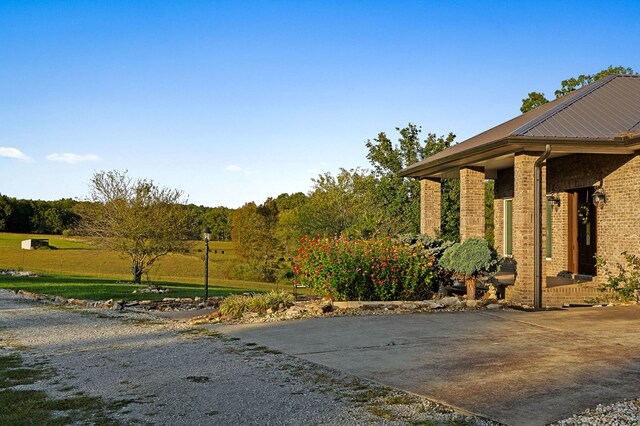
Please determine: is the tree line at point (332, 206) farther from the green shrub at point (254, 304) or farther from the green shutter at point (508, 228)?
the green shrub at point (254, 304)

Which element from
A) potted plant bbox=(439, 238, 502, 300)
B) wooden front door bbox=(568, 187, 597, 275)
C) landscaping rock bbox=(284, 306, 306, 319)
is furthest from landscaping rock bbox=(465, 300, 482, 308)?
wooden front door bbox=(568, 187, 597, 275)

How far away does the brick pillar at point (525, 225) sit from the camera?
12076 mm

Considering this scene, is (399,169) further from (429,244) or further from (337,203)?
(429,244)

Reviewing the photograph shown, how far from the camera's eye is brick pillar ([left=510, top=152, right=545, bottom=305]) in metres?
12.1

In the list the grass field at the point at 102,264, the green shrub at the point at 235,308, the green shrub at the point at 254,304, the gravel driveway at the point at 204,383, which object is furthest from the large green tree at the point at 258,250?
the gravel driveway at the point at 204,383

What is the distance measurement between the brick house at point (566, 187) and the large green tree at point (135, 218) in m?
11.1

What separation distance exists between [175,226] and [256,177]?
22.7ft

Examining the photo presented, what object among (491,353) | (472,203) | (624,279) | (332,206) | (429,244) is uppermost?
(332,206)

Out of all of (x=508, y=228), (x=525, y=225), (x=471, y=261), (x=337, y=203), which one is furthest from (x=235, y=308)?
A: (x=337, y=203)

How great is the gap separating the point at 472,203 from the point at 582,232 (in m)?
2.84

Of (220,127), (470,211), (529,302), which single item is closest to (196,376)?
(529,302)

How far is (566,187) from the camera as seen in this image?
15.2 metres

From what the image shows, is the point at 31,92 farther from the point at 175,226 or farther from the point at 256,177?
the point at 256,177

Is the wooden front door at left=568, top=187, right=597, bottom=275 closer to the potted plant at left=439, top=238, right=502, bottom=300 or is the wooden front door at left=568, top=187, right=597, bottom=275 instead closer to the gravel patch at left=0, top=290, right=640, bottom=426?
the potted plant at left=439, top=238, right=502, bottom=300
